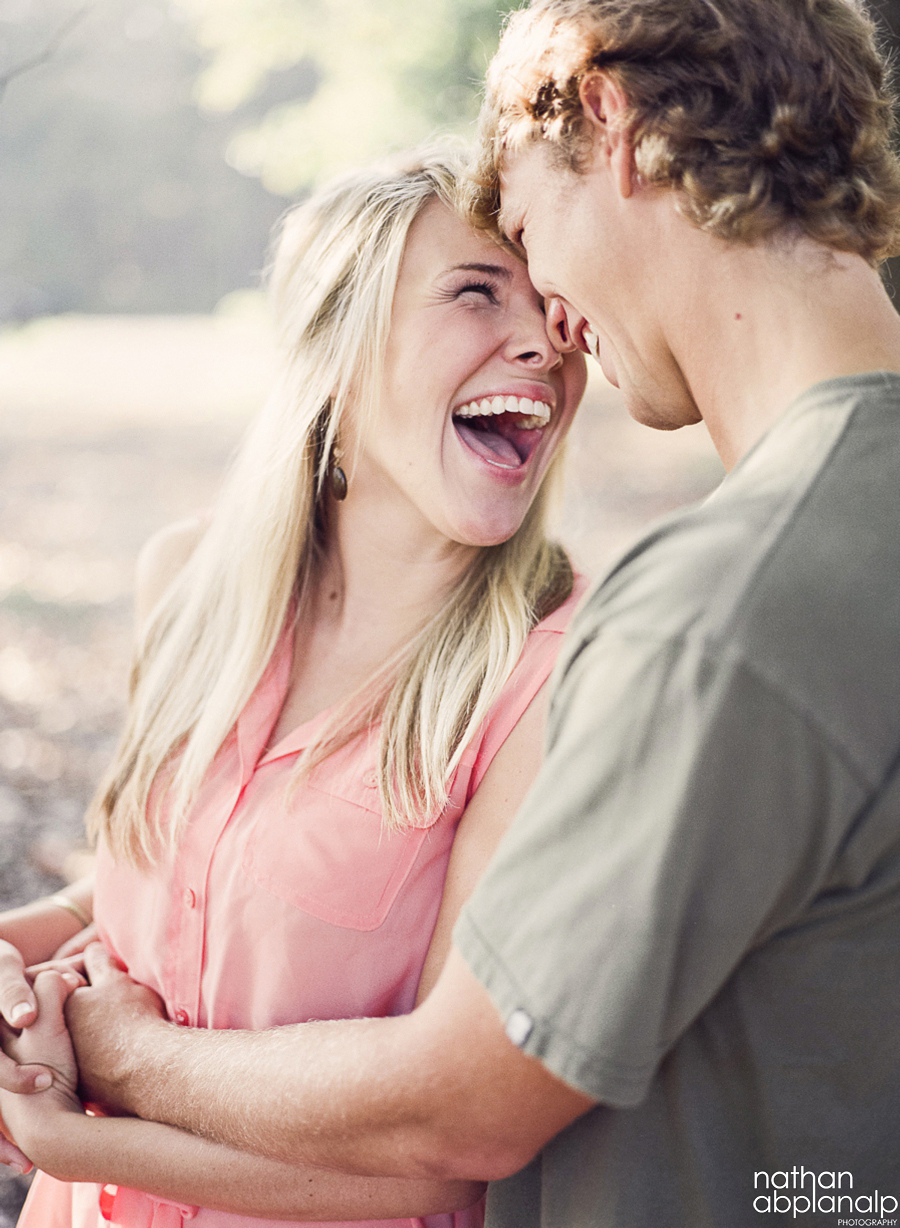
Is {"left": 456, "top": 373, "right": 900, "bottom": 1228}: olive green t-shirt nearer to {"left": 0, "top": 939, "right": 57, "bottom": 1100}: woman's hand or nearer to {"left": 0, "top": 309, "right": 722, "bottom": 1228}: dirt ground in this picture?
{"left": 0, "top": 939, "right": 57, "bottom": 1100}: woman's hand

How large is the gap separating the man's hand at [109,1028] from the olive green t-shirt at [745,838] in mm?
1041

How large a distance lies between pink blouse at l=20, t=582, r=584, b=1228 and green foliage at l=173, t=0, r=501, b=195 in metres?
6.17

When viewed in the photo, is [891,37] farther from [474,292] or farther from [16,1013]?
[16,1013]

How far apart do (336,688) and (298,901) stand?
1.69 feet

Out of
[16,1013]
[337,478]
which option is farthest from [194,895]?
[337,478]

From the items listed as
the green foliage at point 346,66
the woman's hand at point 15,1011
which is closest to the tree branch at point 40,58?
the woman's hand at point 15,1011

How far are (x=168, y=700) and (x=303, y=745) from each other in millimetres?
515

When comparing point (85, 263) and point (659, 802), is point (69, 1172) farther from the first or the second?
point (85, 263)

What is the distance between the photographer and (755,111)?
1.46 metres

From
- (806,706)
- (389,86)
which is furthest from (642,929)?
(389,86)

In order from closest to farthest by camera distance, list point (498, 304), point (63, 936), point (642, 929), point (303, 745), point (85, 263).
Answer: point (642, 929)
point (303, 745)
point (498, 304)
point (63, 936)
point (85, 263)

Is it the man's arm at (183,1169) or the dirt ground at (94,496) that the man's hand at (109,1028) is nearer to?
the man's arm at (183,1169)

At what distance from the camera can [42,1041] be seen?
6.48 ft

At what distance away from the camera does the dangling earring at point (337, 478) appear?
2471mm
